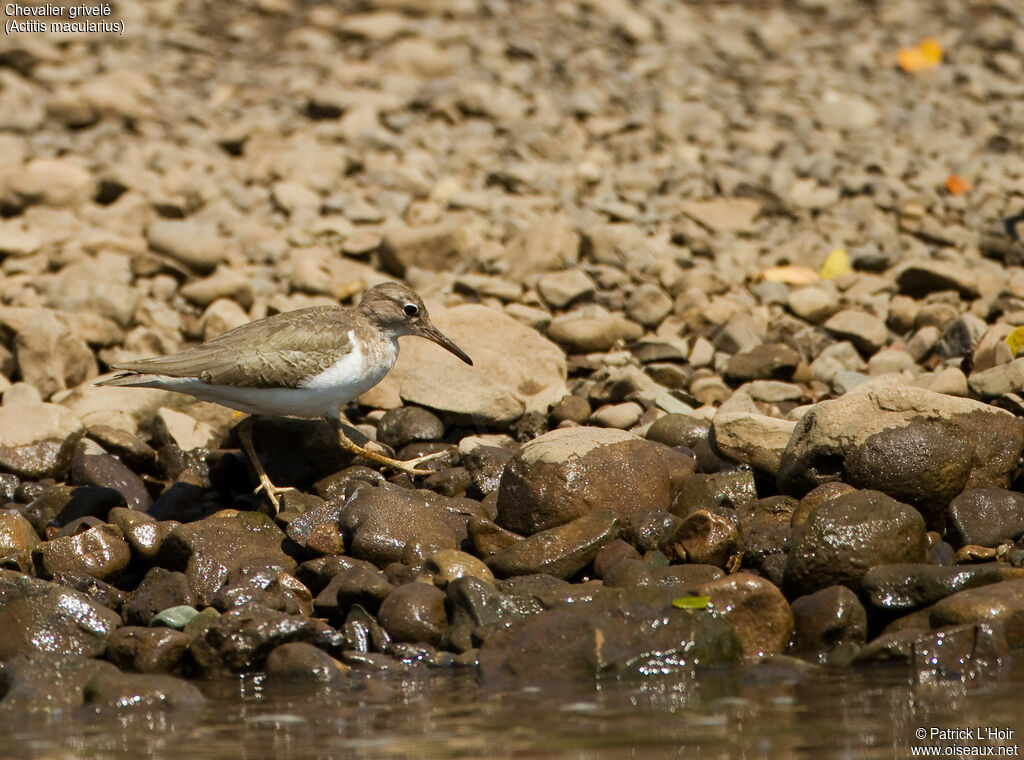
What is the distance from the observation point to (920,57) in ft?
57.8

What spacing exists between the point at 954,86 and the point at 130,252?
10.6m

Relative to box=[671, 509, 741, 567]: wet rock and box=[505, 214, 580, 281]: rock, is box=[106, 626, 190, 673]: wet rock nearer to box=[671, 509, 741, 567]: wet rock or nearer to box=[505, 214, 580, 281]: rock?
box=[671, 509, 741, 567]: wet rock

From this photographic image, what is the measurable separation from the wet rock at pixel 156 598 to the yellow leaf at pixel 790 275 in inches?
266

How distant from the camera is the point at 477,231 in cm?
1331

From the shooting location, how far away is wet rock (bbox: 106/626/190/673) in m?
7.27

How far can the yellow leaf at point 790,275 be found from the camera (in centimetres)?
1271

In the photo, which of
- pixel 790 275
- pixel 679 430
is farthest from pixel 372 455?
pixel 790 275

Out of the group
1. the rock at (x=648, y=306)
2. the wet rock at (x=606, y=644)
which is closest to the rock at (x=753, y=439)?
the wet rock at (x=606, y=644)

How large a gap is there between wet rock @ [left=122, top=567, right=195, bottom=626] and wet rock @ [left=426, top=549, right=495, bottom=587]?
147 centimetres

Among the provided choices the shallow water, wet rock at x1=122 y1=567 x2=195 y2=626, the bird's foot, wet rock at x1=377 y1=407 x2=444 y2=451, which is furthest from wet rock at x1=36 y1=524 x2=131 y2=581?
wet rock at x1=377 y1=407 x2=444 y2=451

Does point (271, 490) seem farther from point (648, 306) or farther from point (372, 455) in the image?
point (648, 306)

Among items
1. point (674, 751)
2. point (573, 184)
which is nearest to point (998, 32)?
point (573, 184)

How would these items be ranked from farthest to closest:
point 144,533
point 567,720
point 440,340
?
point 440,340 → point 144,533 → point 567,720

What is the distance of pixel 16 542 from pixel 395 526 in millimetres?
2532
